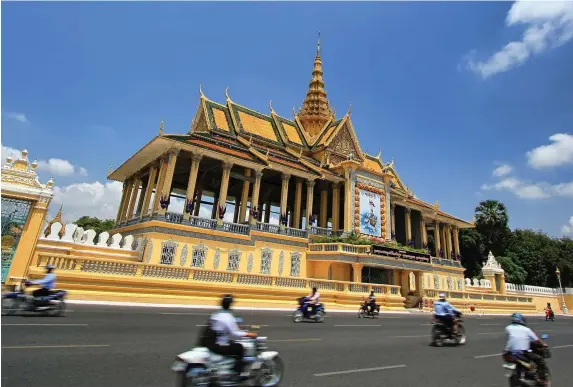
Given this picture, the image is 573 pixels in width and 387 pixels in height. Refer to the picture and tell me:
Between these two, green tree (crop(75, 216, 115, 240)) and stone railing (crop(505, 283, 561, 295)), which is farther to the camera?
green tree (crop(75, 216, 115, 240))

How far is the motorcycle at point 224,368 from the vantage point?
13.9 ft

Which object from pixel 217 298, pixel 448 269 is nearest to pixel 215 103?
pixel 217 298

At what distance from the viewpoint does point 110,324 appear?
352 inches

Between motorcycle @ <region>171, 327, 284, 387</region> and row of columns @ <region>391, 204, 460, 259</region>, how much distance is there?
1265 inches

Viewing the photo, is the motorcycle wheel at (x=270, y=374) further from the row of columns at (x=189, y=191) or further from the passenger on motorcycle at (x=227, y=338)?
the row of columns at (x=189, y=191)

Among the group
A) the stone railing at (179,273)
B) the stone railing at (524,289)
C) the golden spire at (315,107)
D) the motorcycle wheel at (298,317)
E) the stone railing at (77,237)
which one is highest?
the golden spire at (315,107)

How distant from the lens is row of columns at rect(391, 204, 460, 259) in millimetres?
36656

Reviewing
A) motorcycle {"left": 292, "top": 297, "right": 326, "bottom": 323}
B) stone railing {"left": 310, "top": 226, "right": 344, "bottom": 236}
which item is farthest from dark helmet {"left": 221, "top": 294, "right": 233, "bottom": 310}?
stone railing {"left": 310, "top": 226, "right": 344, "bottom": 236}

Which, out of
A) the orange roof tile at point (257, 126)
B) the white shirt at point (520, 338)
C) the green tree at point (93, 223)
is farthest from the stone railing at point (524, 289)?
the green tree at point (93, 223)

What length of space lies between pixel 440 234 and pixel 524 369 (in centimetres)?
4017

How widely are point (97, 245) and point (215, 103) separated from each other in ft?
56.7

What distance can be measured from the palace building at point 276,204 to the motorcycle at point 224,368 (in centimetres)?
1329

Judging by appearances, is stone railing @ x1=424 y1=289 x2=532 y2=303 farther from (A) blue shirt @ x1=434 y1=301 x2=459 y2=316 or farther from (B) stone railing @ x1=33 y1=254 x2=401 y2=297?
(A) blue shirt @ x1=434 y1=301 x2=459 y2=316

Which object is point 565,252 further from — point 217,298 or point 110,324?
point 110,324
